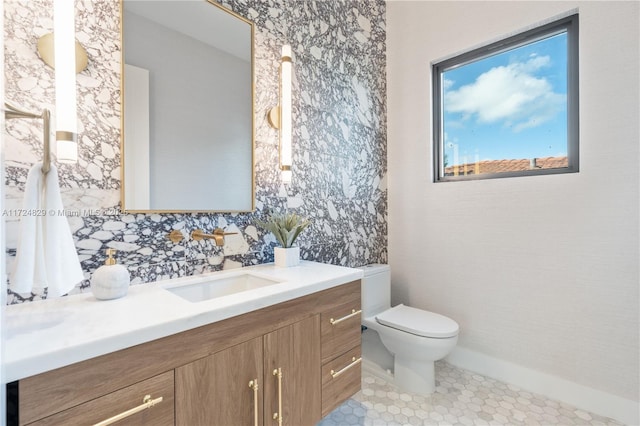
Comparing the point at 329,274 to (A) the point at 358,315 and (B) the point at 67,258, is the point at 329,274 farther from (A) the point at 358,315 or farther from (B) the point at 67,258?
(B) the point at 67,258

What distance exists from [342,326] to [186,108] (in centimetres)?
125

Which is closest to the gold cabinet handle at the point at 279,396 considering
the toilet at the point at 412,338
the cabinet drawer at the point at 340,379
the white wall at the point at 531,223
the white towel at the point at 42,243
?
the cabinet drawer at the point at 340,379

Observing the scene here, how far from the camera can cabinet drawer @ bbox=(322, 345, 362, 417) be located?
127cm

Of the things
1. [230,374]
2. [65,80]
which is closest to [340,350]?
A: [230,374]

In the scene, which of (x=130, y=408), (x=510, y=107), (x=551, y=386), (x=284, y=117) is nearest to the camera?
(x=130, y=408)

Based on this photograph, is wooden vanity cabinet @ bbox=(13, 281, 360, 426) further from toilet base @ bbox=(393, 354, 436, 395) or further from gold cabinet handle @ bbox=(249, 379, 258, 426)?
toilet base @ bbox=(393, 354, 436, 395)

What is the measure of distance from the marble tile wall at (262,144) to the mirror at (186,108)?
0.05 m

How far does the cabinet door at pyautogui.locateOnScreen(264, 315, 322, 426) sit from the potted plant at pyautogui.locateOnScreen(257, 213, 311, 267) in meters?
0.43

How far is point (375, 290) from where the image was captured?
83.7 inches

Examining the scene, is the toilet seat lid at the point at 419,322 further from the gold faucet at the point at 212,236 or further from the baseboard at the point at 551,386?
the gold faucet at the point at 212,236

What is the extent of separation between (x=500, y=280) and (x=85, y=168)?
2356 mm

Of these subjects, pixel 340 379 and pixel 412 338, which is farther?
pixel 412 338

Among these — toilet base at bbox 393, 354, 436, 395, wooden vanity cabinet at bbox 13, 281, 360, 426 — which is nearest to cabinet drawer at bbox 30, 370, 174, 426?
wooden vanity cabinet at bbox 13, 281, 360, 426

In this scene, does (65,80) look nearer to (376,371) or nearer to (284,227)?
(284,227)
